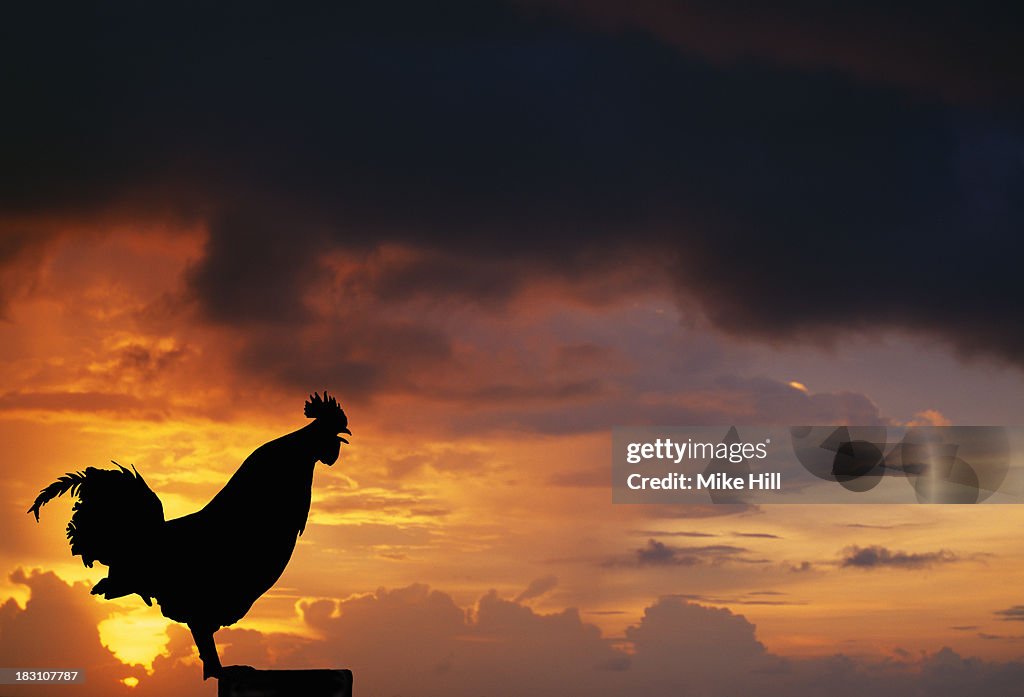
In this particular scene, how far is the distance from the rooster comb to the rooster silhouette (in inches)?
9.2

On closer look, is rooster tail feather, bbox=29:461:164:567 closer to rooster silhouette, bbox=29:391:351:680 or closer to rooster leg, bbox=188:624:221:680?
rooster silhouette, bbox=29:391:351:680

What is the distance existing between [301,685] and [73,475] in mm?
4057

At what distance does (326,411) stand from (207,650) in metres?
2.97

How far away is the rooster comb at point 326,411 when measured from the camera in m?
11.3

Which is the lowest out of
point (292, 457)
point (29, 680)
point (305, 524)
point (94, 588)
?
point (29, 680)

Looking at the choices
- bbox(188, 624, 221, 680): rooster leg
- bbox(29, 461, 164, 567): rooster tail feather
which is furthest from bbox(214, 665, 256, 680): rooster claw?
bbox(29, 461, 164, 567): rooster tail feather

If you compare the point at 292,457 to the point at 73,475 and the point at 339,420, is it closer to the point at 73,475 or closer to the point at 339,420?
the point at 339,420

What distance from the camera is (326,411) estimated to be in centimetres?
1131

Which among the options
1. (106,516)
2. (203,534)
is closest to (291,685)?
(203,534)

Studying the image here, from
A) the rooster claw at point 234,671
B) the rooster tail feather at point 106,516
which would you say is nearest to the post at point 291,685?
the rooster claw at point 234,671

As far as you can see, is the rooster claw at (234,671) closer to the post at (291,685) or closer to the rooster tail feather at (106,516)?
the post at (291,685)

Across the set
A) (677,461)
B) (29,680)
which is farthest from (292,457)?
(677,461)

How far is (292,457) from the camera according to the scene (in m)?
11.0

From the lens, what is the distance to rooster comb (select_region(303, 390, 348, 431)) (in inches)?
445
